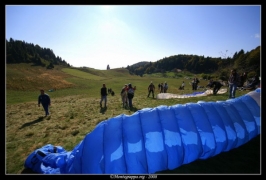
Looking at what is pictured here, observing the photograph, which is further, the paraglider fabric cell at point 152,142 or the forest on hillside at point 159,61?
the forest on hillside at point 159,61

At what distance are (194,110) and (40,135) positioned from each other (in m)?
8.05

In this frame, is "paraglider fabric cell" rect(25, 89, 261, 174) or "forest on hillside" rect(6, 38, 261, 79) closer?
"paraglider fabric cell" rect(25, 89, 261, 174)

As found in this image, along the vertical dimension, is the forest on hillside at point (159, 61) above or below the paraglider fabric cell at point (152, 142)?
above

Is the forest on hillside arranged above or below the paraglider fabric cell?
above

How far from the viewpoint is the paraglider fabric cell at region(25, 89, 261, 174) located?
4.31m

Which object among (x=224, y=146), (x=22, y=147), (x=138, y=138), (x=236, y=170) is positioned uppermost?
(x=138, y=138)

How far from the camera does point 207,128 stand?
482 centimetres

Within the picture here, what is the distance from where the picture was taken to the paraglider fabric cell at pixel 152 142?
431cm

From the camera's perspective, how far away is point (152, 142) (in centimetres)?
442

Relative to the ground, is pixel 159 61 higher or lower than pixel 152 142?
higher

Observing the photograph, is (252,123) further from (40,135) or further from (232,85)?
(40,135)

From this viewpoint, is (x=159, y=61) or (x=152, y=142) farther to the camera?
(x=159, y=61)

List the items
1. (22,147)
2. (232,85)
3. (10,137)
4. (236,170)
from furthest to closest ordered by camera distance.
A: (232,85) → (10,137) → (22,147) → (236,170)

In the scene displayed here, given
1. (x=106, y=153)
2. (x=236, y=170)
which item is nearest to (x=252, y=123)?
(x=236, y=170)
